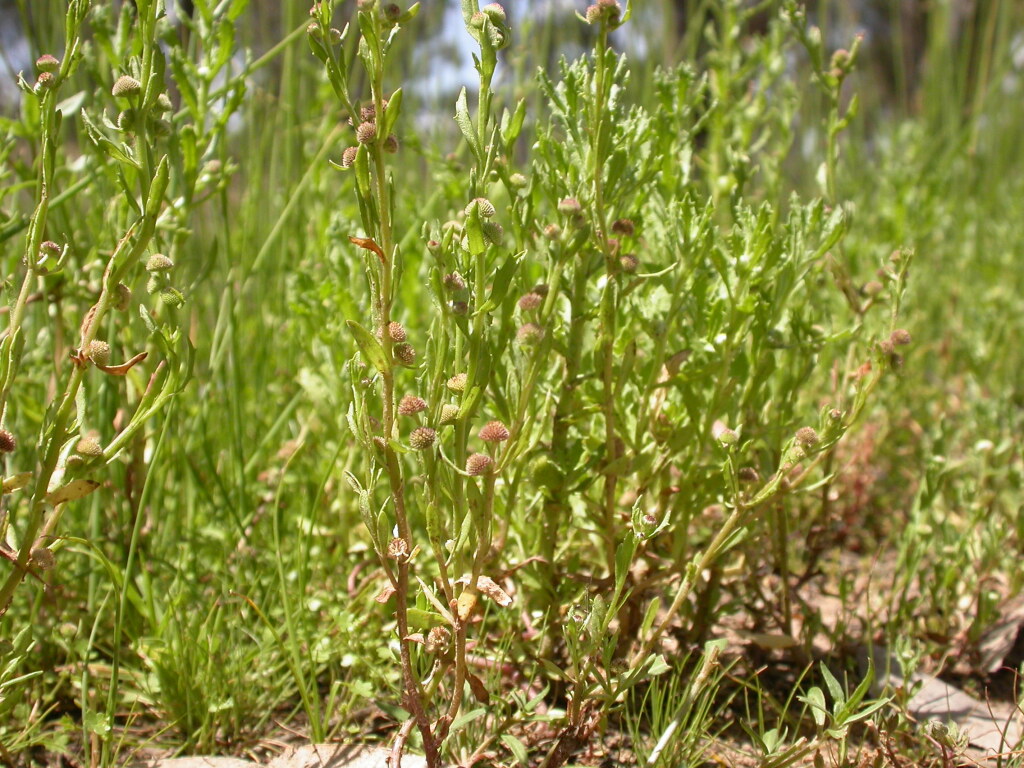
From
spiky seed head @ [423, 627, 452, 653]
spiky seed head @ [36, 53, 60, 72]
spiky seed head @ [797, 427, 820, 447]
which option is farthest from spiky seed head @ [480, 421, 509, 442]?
spiky seed head @ [36, 53, 60, 72]

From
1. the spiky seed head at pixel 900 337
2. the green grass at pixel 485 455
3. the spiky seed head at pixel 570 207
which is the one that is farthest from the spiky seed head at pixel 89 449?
the spiky seed head at pixel 900 337

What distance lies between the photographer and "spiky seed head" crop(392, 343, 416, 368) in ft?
3.13

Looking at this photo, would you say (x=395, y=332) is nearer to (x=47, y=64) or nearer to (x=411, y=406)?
(x=411, y=406)

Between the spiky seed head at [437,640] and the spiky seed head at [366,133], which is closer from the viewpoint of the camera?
the spiky seed head at [366,133]

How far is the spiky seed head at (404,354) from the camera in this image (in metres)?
0.95

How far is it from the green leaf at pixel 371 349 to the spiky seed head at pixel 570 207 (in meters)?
0.25

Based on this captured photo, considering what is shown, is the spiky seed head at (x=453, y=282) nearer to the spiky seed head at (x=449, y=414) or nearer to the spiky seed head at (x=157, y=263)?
the spiky seed head at (x=449, y=414)

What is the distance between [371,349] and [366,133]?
214 millimetres

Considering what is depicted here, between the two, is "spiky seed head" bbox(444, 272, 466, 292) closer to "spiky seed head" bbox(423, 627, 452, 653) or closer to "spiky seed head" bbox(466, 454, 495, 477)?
"spiky seed head" bbox(466, 454, 495, 477)

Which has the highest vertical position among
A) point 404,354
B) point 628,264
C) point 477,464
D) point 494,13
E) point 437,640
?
point 494,13

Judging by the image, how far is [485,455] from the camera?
96 cm

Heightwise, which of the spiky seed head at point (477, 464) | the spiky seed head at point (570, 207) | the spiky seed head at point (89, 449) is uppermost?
the spiky seed head at point (570, 207)

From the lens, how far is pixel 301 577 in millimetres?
1212

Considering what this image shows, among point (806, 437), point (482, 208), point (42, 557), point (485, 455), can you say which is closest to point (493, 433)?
point (485, 455)
